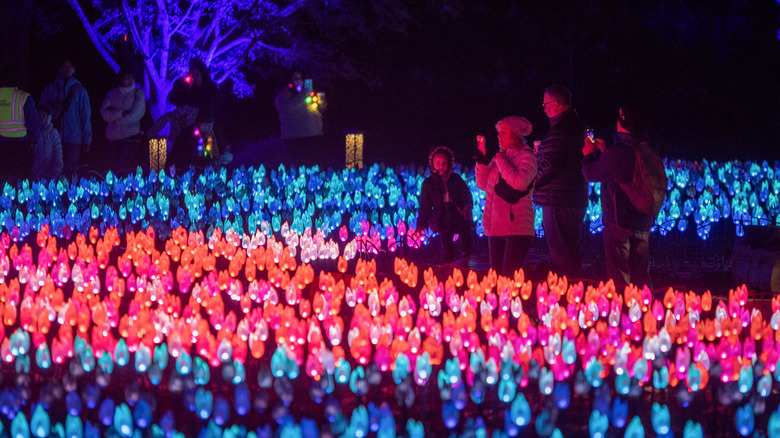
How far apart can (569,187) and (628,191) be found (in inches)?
18.9

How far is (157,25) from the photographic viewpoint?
24.5 metres

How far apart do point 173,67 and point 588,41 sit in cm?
1032

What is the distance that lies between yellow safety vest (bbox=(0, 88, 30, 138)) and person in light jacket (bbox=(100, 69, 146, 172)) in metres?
1.98

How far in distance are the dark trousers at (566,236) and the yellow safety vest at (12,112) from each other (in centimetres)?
844

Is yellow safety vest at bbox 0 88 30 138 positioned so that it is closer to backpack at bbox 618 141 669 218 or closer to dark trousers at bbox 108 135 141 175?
dark trousers at bbox 108 135 141 175

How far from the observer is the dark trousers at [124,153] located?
16297 millimetres

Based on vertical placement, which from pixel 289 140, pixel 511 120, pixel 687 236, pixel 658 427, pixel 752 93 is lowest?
pixel 658 427

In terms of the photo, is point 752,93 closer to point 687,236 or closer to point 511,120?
point 687,236

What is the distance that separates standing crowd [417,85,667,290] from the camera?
7.30m

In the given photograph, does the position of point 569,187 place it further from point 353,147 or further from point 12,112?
point 353,147

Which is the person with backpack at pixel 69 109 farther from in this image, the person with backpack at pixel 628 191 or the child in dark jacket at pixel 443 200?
the person with backpack at pixel 628 191

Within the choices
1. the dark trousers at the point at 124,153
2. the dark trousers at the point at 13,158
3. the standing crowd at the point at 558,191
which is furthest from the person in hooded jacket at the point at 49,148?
the standing crowd at the point at 558,191

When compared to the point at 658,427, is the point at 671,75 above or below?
above

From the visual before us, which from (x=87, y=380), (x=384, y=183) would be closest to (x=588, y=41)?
(x=384, y=183)
